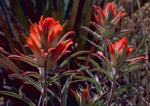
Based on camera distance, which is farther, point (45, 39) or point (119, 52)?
point (119, 52)

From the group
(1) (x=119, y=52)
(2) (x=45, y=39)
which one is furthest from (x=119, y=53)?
(2) (x=45, y=39)

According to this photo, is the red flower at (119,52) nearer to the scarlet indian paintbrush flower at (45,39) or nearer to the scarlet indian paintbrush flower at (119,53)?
the scarlet indian paintbrush flower at (119,53)

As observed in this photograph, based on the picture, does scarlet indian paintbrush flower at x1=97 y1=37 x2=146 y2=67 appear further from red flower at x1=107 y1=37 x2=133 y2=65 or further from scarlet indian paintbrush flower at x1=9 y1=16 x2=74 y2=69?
scarlet indian paintbrush flower at x1=9 y1=16 x2=74 y2=69

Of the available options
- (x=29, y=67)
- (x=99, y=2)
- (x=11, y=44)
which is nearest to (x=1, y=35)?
(x=11, y=44)

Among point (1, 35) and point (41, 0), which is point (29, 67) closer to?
point (1, 35)

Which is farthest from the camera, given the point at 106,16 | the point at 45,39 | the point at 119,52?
the point at 106,16

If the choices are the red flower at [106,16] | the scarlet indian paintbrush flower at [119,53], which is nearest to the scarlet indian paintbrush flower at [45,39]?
the scarlet indian paintbrush flower at [119,53]

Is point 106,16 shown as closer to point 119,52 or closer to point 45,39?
point 119,52

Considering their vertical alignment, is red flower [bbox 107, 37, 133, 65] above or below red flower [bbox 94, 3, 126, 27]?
below

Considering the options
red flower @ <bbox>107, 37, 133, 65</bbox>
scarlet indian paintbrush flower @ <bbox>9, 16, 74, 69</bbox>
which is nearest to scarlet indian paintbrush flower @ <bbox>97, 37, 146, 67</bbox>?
red flower @ <bbox>107, 37, 133, 65</bbox>

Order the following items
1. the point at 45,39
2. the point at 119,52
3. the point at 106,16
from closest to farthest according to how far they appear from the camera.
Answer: the point at 45,39 → the point at 119,52 → the point at 106,16

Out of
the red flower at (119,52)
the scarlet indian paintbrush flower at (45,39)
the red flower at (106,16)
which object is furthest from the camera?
the red flower at (106,16)
